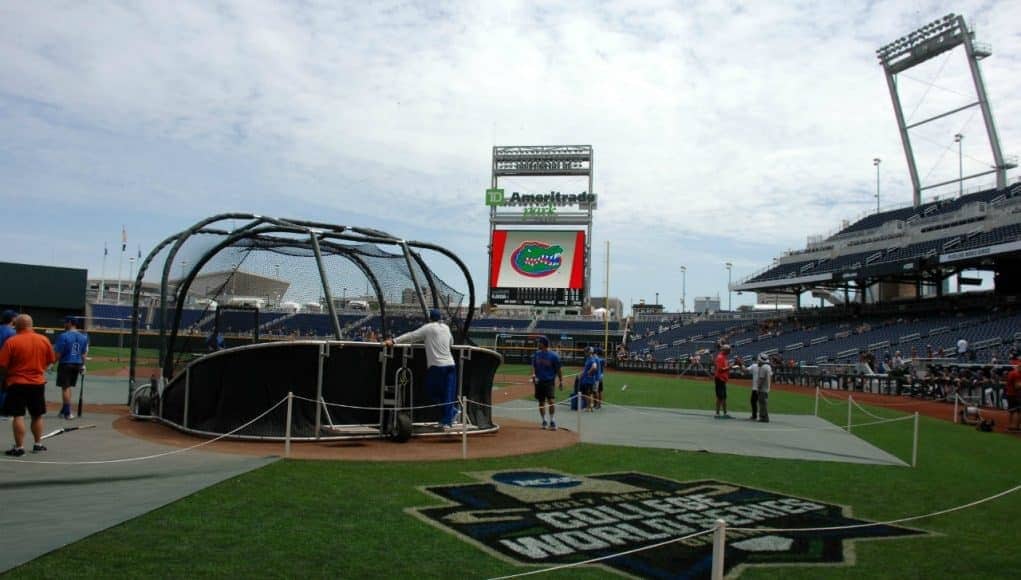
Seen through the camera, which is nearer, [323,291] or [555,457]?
[555,457]

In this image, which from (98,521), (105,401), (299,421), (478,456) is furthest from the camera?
(105,401)

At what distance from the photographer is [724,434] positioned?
46.4 ft

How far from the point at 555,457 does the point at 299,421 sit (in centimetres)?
378

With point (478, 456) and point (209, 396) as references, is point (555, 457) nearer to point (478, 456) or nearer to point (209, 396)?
point (478, 456)

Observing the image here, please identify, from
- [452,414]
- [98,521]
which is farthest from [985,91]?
→ [98,521]

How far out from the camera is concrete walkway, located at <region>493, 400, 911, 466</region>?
11.8 m

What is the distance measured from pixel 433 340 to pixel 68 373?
6545mm

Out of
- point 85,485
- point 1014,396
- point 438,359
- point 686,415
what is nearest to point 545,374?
point 438,359

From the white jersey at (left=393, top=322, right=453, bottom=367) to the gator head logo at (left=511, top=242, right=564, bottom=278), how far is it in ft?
145

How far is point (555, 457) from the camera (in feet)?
34.4

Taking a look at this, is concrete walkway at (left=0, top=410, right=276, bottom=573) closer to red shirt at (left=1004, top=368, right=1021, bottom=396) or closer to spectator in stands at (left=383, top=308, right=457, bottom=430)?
spectator in stands at (left=383, top=308, right=457, bottom=430)

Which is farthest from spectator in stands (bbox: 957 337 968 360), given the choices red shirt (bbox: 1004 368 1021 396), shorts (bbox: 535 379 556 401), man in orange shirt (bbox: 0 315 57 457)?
man in orange shirt (bbox: 0 315 57 457)

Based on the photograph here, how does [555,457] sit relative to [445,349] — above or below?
below

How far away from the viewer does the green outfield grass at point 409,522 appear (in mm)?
4988
